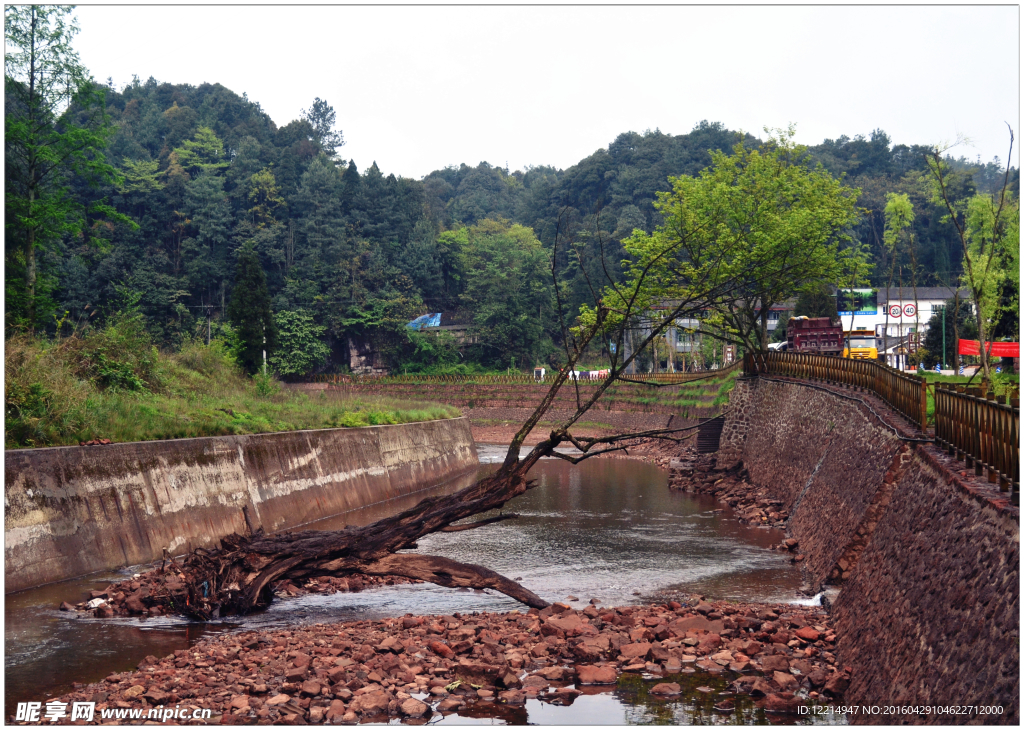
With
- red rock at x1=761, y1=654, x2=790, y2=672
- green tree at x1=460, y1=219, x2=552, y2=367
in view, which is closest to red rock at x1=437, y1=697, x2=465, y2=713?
red rock at x1=761, y1=654, x2=790, y2=672

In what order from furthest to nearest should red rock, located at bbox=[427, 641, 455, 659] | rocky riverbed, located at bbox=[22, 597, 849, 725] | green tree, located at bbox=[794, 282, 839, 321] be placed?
green tree, located at bbox=[794, 282, 839, 321], red rock, located at bbox=[427, 641, 455, 659], rocky riverbed, located at bbox=[22, 597, 849, 725]

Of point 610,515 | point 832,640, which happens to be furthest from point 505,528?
point 832,640

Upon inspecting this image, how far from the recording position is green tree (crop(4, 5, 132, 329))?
2848cm

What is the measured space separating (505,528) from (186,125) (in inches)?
4311

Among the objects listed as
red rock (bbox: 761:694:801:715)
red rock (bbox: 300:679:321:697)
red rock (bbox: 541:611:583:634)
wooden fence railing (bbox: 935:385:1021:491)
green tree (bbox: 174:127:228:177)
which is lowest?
red rock (bbox: 761:694:801:715)

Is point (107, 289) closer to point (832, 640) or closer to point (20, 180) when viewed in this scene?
point (20, 180)

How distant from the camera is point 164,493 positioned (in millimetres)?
17359

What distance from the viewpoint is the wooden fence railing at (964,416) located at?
8664mm

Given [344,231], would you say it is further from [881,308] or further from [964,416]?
[964,416]

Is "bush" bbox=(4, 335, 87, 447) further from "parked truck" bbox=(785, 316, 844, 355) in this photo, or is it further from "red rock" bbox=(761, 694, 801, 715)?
"parked truck" bbox=(785, 316, 844, 355)

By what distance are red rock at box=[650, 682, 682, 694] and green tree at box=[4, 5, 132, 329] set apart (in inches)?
972

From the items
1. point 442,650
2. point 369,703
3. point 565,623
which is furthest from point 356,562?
point 369,703

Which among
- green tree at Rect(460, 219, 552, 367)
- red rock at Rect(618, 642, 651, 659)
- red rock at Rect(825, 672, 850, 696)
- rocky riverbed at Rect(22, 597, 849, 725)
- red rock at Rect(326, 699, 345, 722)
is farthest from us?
green tree at Rect(460, 219, 552, 367)

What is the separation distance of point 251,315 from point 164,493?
42.8m
